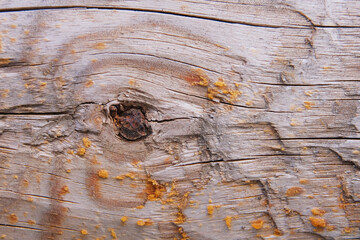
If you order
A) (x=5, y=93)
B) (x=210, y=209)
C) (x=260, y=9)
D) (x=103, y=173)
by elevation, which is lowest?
(x=210, y=209)

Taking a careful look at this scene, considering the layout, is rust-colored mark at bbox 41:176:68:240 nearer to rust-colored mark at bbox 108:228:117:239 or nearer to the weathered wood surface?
the weathered wood surface

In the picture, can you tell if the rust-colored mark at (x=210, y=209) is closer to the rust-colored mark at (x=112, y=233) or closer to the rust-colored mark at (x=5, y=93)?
the rust-colored mark at (x=112, y=233)

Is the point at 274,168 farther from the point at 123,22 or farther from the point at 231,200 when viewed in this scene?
the point at 123,22

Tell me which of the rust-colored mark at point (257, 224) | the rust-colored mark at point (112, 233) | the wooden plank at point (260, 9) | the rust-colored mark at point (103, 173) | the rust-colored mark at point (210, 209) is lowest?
the rust-colored mark at point (112, 233)

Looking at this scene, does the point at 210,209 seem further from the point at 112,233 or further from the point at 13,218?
the point at 13,218

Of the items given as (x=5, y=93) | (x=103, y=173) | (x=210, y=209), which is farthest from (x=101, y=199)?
(x=5, y=93)

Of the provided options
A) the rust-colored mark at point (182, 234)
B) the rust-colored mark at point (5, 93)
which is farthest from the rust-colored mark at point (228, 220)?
the rust-colored mark at point (5, 93)

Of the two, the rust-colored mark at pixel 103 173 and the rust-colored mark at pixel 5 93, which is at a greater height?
the rust-colored mark at pixel 5 93
